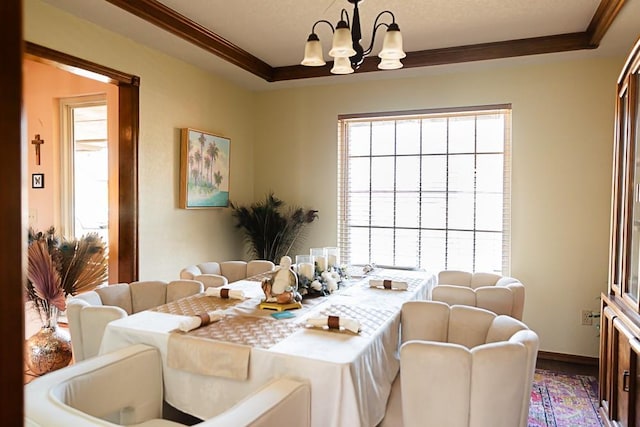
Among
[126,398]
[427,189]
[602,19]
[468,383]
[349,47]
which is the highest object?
[602,19]

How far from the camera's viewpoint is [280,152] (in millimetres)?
4973

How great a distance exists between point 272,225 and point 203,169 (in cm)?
91

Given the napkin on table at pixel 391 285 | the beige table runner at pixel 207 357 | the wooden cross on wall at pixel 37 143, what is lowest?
the beige table runner at pixel 207 357

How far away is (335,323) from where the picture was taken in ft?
6.45

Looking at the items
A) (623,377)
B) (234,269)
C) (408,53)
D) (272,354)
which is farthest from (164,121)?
(623,377)

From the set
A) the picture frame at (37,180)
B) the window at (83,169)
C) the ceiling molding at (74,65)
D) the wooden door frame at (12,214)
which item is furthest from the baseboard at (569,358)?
the picture frame at (37,180)

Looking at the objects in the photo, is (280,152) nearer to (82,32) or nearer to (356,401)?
(82,32)

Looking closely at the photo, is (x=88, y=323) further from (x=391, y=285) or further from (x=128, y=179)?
(x=391, y=285)

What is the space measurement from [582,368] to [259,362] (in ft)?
10.6

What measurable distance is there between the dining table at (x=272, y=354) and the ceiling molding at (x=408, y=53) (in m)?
2.01

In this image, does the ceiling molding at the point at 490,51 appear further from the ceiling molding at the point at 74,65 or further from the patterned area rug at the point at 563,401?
the patterned area rug at the point at 563,401

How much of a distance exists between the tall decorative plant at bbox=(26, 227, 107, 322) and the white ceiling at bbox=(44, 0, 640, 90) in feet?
5.04

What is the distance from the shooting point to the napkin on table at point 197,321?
1.94 metres

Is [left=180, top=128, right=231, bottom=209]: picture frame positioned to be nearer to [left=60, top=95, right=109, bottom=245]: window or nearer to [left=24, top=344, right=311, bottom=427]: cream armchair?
[left=60, top=95, right=109, bottom=245]: window
